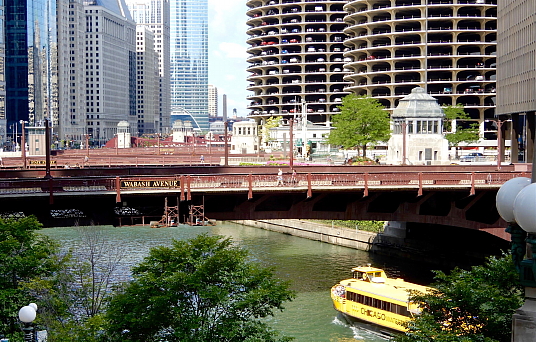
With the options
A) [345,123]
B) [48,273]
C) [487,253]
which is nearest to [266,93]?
[345,123]

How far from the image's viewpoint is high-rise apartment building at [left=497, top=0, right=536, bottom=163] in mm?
94750

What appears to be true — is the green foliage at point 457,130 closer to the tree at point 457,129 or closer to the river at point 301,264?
the tree at point 457,129

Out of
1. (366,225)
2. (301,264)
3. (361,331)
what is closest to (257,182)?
(361,331)

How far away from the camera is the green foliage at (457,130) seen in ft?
425

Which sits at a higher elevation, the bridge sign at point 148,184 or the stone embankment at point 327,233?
the bridge sign at point 148,184

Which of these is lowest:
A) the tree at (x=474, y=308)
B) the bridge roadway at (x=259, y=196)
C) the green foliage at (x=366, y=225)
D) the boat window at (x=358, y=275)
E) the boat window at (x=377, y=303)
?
the boat window at (x=377, y=303)

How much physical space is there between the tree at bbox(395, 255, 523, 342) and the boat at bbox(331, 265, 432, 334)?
15634 millimetres

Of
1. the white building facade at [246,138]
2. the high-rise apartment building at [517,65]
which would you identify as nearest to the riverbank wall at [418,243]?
the high-rise apartment building at [517,65]

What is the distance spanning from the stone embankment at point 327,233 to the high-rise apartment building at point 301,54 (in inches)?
3546

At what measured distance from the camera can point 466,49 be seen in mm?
148250

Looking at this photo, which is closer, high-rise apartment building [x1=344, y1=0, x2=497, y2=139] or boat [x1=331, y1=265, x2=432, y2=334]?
boat [x1=331, y1=265, x2=432, y2=334]

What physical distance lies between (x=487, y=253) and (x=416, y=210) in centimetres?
1393

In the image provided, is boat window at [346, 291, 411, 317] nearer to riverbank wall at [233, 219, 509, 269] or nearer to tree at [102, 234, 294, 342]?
riverbank wall at [233, 219, 509, 269]

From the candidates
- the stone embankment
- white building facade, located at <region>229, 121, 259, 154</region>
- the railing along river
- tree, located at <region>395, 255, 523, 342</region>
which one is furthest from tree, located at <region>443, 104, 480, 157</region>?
tree, located at <region>395, 255, 523, 342</region>
